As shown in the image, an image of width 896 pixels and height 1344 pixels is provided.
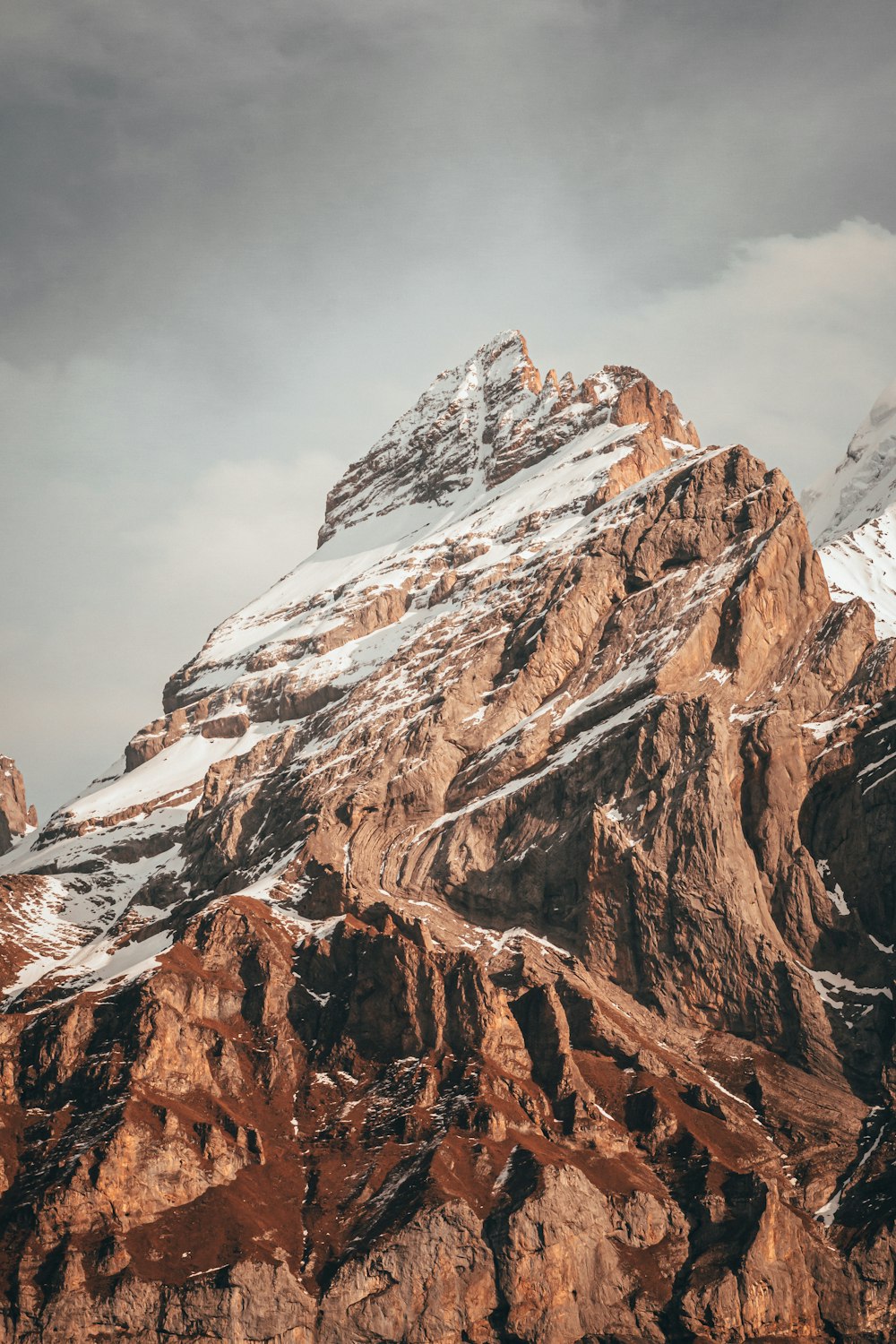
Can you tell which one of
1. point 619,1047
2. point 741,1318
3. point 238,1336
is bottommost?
point 741,1318

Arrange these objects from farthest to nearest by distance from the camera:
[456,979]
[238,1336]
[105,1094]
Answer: [456,979] < [105,1094] < [238,1336]

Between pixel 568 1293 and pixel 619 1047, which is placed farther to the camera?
pixel 619 1047

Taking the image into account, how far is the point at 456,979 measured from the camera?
199750 mm

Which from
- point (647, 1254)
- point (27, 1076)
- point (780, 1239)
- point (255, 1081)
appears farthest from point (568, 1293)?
point (27, 1076)

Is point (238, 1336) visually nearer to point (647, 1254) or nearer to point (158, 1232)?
point (158, 1232)

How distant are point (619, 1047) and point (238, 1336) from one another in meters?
57.8

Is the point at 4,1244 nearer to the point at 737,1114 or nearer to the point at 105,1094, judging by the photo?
the point at 105,1094

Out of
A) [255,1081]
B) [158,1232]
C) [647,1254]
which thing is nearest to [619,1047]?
[647,1254]

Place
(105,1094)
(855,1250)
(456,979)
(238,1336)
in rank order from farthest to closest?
1. (456,979)
2. (105,1094)
3. (855,1250)
4. (238,1336)

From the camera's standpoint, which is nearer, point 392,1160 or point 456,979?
point 392,1160

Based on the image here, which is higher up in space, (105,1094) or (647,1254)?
(105,1094)

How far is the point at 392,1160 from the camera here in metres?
180

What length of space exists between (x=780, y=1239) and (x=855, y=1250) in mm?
8672

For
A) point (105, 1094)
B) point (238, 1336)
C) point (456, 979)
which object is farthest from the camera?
point (456, 979)
